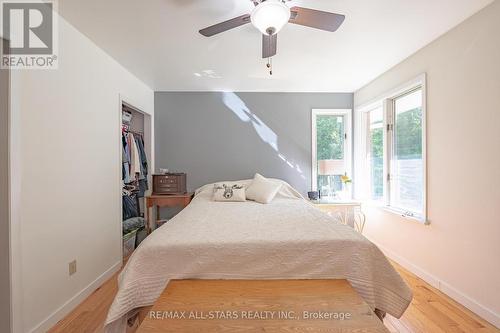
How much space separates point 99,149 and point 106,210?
66cm

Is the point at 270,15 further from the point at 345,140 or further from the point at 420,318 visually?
the point at 345,140

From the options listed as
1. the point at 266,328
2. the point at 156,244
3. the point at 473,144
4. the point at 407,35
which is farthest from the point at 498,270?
the point at 156,244

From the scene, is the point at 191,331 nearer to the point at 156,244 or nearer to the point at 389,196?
the point at 156,244

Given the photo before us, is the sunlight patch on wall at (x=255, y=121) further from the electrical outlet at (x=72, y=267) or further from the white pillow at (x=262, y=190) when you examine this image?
the electrical outlet at (x=72, y=267)

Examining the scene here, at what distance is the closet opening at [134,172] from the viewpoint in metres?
3.34

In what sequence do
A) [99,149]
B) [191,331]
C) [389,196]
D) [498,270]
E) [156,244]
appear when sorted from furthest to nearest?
[389,196] < [99,149] < [498,270] < [156,244] < [191,331]

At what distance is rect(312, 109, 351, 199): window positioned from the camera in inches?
159

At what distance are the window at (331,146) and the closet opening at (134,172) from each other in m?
2.64

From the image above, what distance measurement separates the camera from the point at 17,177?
63.7 inches

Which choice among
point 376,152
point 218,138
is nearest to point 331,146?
point 376,152

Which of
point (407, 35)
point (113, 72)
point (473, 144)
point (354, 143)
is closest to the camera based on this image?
point (473, 144)

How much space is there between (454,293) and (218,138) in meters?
3.32

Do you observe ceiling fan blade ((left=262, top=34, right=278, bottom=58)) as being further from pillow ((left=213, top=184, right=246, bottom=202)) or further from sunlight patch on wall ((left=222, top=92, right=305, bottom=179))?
A: sunlight patch on wall ((left=222, top=92, right=305, bottom=179))

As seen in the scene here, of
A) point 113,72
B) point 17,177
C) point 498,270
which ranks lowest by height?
point 498,270
